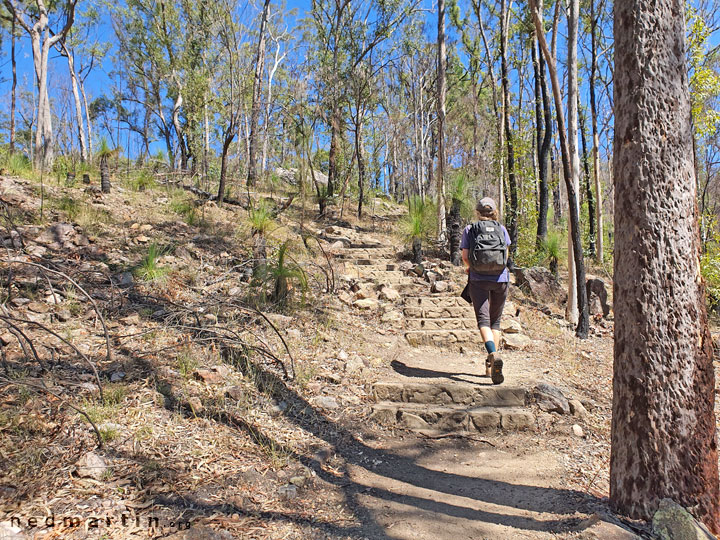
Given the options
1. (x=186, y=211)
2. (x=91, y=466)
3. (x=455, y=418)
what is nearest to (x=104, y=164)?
(x=186, y=211)

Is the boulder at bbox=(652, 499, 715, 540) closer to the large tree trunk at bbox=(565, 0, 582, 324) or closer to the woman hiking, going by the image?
the woman hiking

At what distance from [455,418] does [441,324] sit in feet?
8.31

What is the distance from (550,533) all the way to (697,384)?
1164 millimetres

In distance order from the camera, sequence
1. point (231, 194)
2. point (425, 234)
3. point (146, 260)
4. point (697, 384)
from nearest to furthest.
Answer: point (697, 384) < point (146, 260) < point (425, 234) < point (231, 194)

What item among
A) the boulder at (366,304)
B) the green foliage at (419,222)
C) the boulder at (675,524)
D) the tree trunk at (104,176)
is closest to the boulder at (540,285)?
the green foliage at (419,222)

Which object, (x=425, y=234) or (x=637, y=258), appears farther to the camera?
(x=425, y=234)

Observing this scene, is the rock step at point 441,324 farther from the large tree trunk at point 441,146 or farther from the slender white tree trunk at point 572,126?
the large tree trunk at point 441,146

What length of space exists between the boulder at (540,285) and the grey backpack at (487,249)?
4.75 meters

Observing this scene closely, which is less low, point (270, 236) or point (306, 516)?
point (270, 236)

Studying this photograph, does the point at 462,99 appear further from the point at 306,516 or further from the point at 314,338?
the point at 306,516

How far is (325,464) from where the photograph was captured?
10.7 feet

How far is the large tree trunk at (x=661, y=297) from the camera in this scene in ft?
7.52

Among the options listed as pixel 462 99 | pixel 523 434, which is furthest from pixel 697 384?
pixel 462 99

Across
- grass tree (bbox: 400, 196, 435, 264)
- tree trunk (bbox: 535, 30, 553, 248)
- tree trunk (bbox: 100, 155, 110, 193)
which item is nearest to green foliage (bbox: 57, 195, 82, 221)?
tree trunk (bbox: 100, 155, 110, 193)
